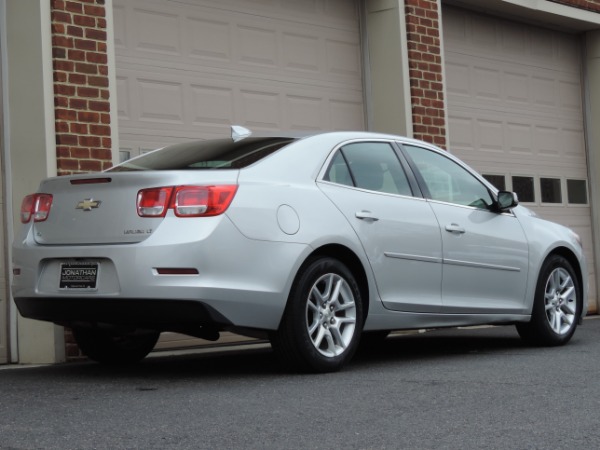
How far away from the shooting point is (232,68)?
1019cm

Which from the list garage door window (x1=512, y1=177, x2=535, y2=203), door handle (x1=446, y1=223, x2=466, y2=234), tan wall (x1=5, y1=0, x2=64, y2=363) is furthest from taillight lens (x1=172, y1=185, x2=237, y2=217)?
garage door window (x1=512, y1=177, x2=535, y2=203)

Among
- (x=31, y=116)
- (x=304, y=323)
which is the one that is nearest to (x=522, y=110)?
(x=31, y=116)

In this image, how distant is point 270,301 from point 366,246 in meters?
0.94

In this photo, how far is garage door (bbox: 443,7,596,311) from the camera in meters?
12.7

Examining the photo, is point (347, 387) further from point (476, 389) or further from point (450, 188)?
point (450, 188)

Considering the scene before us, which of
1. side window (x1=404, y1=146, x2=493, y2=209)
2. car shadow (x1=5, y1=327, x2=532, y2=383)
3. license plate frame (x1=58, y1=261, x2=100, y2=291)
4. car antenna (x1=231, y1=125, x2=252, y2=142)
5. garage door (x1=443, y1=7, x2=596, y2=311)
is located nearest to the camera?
license plate frame (x1=58, y1=261, x2=100, y2=291)

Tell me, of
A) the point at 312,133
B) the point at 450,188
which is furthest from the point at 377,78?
the point at 312,133

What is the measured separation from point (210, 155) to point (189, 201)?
2.55 ft

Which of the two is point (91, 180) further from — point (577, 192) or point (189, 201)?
point (577, 192)

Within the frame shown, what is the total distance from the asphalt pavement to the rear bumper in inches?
13.6

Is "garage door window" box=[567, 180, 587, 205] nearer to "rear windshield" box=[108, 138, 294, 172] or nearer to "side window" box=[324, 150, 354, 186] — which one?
"side window" box=[324, 150, 354, 186]

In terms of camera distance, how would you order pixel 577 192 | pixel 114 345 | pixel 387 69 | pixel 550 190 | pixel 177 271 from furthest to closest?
pixel 577 192
pixel 550 190
pixel 387 69
pixel 114 345
pixel 177 271

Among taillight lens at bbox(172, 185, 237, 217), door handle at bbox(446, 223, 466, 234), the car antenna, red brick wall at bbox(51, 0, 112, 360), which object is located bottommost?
door handle at bbox(446, 223, 466, 234)

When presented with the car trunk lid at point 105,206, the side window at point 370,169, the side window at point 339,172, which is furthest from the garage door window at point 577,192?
the car trunk lid at point 105,206
